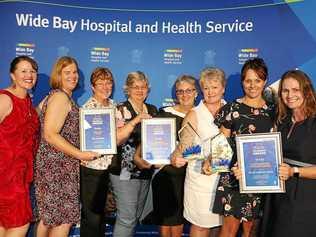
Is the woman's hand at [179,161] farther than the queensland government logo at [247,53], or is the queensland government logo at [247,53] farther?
the queensland government logo at [247,53]

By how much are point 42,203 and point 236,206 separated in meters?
1.73

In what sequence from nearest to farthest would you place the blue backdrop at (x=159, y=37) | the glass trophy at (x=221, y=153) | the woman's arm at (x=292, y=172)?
the woman's arm at (x=292, y=172)
the glass trophy at (x=221, y=153)
the blue backdrop at (x=159, y=37)

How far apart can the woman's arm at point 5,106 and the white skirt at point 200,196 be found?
5.50ft

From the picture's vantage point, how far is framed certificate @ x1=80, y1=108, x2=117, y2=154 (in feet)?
12.7

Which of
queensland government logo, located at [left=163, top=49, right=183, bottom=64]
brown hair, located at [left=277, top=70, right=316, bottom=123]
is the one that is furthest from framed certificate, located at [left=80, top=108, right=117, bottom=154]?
brown hair, located at [left=277, top=70, right=316, bottom=123]

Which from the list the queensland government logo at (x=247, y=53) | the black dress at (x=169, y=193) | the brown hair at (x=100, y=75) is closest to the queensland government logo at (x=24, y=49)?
the brown hair at (x=100, y=75)

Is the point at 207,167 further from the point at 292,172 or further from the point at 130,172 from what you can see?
the point at 130,172

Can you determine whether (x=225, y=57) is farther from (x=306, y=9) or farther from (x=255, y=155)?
(x=255, y=155)

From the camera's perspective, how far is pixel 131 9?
507 cm

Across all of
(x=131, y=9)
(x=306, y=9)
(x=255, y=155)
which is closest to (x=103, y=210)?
(x=255, y=155)

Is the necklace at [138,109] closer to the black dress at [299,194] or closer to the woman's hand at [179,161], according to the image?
the woman's hand at [179,161]

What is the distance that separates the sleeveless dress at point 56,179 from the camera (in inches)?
152

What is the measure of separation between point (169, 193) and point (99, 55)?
6.07ft

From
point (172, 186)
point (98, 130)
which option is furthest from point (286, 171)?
point (98, 130)
